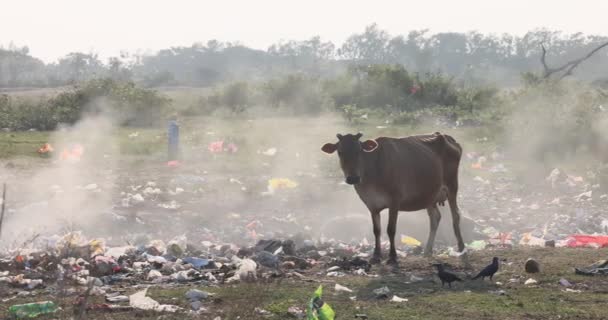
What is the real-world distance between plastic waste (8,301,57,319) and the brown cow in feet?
11.9

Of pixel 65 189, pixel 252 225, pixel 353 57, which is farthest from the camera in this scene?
pixel 353 57

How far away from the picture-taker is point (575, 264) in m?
8.59

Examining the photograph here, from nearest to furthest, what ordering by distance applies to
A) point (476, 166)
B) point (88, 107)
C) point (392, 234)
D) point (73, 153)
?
point (392, 234)
point (73, 153)
point (476, 166)
point (88, 107)

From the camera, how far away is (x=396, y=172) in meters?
9.41

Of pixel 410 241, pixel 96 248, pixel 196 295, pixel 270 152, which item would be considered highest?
pixel 196 295

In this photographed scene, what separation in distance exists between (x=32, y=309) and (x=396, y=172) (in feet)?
15.3

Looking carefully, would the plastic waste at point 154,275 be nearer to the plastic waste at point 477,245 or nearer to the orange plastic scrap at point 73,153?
the plastic waste at point 477,245

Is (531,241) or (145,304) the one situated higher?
(145,304)

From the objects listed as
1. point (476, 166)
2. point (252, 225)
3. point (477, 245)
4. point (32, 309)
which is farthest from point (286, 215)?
point (32, 309)

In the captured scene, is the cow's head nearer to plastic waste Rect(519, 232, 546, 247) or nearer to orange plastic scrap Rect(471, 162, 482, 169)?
plastic waste Rect(519, 232, 546, 247)

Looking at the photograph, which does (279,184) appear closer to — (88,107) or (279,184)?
(279,184)

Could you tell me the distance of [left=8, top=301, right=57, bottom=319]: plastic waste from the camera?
20.3 ft

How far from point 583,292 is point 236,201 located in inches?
315

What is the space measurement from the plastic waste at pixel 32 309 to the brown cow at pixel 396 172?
11.9 ft
